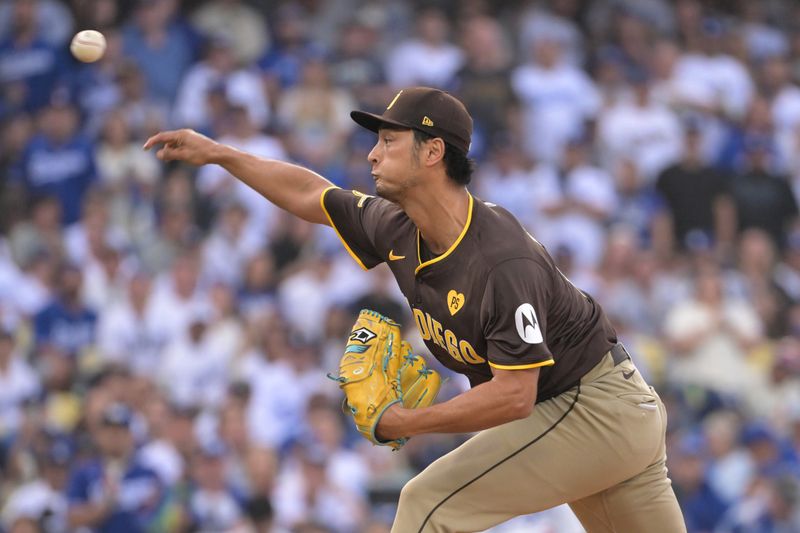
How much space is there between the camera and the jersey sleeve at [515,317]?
4.54m

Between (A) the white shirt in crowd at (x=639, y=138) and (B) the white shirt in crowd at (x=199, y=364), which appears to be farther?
(A) the white shirt in crowd at (x=639, y=138)

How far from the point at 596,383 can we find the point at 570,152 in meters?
7.16

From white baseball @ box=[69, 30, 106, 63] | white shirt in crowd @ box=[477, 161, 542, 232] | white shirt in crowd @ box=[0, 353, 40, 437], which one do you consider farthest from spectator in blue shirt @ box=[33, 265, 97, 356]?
white baseball @ box=[69, 30, 106, 63]

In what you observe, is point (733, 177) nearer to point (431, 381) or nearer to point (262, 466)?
point (262, 466)

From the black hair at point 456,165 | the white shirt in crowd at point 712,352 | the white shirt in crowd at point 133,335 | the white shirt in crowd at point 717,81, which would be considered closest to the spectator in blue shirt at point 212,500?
the white shirt in crowd at point 133,335

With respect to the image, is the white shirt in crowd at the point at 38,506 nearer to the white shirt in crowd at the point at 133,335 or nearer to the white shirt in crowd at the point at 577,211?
the white shirt in crowd at the point at 133,335

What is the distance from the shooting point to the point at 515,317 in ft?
14.9

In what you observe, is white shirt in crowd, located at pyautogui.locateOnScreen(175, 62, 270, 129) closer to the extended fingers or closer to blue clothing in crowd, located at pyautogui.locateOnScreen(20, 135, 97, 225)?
blue clothing in crowd, located at pyautogui.locateOnScreen(20, 135, 97, 225)

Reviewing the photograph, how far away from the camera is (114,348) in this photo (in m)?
10.1

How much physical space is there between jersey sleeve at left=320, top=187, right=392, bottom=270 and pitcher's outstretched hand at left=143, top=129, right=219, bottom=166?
499mm

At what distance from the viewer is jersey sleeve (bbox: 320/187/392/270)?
17.0 feet

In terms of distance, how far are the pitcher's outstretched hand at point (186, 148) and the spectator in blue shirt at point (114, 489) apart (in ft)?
13.8

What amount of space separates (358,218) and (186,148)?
2.46ft

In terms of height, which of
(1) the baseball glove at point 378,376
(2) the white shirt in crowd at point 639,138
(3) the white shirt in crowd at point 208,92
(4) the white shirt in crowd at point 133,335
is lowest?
(4) the white shirt in crowd at point 133,335
